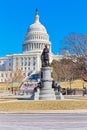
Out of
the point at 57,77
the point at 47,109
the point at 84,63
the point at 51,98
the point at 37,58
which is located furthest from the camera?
the point at 37,58

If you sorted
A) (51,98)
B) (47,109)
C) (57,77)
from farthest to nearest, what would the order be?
1. (57,77)
2. (51,98)
3. (47,109)

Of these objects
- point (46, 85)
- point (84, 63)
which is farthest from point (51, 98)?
point (84, 63)

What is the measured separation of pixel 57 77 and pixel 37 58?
85.6 meters

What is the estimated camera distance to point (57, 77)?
360 feet

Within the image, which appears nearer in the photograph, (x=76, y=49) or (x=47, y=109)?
(x=47, y=109)

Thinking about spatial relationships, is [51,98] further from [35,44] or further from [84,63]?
[35,44]

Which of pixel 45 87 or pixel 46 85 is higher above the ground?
pixel 46 85

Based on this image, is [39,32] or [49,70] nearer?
[49,70]

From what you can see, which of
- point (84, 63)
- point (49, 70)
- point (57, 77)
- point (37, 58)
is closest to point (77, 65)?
point (84, 63)

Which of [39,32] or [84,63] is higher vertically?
[39,32]

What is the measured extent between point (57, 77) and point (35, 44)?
9007 centimetres

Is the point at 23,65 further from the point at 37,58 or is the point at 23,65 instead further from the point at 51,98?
the point at 51,98

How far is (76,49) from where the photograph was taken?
69188 mm

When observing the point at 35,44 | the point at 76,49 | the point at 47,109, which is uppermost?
the point at 35,44
